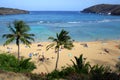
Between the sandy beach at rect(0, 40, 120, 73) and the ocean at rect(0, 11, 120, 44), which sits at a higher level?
the sandy beach at rect(0, 40, 120, 73)

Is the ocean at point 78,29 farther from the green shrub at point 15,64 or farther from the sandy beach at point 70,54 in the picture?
the green shrub at point 15,64

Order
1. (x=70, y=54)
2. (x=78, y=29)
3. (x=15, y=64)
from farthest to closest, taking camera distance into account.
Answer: (x=78, y=29) → (x=70, y=54) → (x=15, y=64)

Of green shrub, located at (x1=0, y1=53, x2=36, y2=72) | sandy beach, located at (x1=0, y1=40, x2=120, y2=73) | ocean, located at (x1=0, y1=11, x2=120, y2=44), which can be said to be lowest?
ocean, located at (x1=0, y1=11, x2=120, y2=44)

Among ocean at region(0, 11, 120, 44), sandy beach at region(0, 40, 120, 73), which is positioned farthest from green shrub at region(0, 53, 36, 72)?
ocean at region(0, 11, 120, 44)

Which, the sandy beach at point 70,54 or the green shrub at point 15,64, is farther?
the sandy beach at point 70,54

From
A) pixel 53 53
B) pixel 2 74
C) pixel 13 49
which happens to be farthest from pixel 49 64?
pixel 2 74

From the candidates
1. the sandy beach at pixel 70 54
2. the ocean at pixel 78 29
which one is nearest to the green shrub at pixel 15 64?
the sandy beach at pixel 70 54

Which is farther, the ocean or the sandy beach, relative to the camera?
the ocean

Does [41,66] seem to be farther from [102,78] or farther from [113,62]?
[102,78]

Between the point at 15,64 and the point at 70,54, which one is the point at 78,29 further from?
the point at 15,64

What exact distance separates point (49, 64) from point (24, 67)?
362 inches

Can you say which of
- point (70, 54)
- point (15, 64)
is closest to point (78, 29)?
point (70, 54)

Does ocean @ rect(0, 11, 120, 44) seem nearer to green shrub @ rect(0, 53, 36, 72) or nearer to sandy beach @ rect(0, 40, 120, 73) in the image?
sandy beach @ rect(0, 40, 120, 73)

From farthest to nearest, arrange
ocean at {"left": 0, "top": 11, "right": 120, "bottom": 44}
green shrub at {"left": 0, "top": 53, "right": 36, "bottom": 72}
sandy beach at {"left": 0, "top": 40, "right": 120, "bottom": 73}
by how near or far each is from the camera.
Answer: ocean at {"left": 0, "top": 11, "right": 120, "bottom": 44} → sandy beach at {"left": 0, "top": 40, "right": 120, "bottom": 73} → green shrub at {"left": 0, "top": 53, "right": 36, "bottom": 72}
